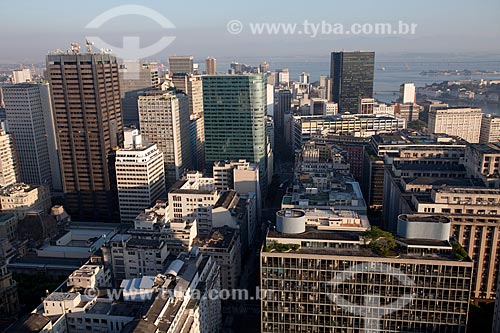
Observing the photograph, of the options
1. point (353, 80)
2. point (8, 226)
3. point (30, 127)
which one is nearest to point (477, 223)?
point (8, 226)

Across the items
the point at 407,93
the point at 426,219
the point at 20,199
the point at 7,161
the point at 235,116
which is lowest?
the point at 20,199

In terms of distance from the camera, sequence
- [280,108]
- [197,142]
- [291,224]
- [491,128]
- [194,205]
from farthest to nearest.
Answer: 1. [280,108]
2. [491,128]
3. [197,142]
4. [194,205]
5. [291,224]

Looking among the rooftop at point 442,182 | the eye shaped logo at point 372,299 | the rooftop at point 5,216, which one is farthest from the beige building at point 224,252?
the rooftop at point 5,216

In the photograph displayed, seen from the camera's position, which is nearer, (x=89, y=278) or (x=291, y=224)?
(x=291, y=224)

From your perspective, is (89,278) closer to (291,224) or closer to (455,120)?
(291,224)

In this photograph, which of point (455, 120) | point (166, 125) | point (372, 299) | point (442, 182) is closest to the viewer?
point (372, 299)

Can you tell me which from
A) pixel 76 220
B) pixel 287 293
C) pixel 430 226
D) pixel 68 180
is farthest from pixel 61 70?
pixel 430 226

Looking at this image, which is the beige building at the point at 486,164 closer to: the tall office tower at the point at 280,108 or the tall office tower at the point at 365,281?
the tall office tower at the point at 365,281
